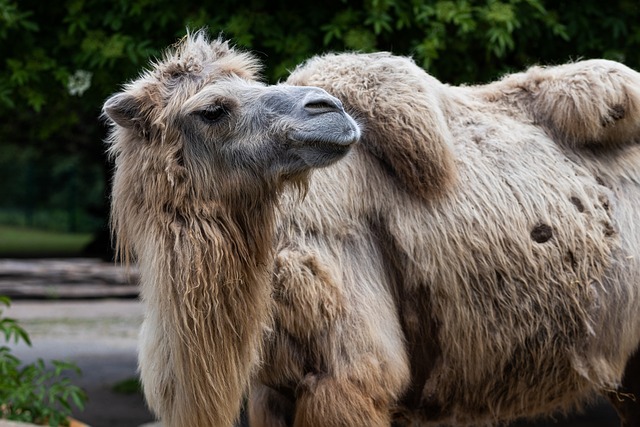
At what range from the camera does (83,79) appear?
6.68m

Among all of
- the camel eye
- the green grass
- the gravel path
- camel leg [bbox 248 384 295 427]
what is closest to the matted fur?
camel leg [bbox 248 384 295 427]

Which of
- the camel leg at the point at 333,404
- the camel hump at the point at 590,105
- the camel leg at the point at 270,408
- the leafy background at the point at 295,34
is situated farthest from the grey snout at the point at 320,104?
the leafy background at the point at 295,34

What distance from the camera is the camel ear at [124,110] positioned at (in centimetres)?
346

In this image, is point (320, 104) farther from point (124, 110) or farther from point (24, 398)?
point (24, 398)

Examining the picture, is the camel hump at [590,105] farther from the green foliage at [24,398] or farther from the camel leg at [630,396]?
the green foliage at [24,398]

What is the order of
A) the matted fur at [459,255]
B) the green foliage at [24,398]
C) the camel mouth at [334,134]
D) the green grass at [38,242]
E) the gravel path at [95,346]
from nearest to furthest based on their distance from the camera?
the camel mouth at [334,134] < the matted fur at [459,255] < the green foliage at [24,398] < the gravel path at [95,346] < the green grass at [38,242]

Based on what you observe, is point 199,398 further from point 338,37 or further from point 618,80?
point 338,37

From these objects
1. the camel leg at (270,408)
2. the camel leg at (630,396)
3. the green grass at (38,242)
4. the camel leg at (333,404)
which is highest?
the camel leg at (333,404)

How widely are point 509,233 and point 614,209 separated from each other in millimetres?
552

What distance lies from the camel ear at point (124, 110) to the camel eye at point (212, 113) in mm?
233

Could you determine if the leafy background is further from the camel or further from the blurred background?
the camel

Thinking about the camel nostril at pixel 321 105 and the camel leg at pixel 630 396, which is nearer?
the camel nostril at pixel 321 105

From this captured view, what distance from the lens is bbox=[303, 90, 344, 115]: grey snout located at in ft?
10.9

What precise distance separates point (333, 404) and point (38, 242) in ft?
74.9
